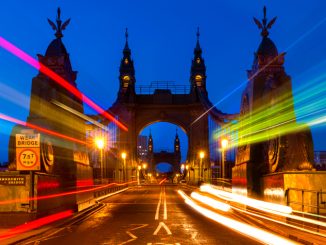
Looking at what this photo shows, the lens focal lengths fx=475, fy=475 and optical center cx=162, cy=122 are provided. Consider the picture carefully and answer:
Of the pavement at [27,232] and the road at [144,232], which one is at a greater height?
the pavement at [27,232]

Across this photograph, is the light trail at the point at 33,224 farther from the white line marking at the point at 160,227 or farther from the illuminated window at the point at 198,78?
the illuminated window at the point at 198,78

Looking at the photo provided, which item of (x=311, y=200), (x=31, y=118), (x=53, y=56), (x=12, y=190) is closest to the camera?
(x=311, y=200)

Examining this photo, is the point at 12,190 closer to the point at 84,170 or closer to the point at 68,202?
the point at 68,202

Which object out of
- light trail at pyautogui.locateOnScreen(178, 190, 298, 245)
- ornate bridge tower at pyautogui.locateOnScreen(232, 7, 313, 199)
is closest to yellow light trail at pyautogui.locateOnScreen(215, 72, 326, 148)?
ornate bridge tower at pyautogui.locateOnScreen(232, 7, 313, 199)

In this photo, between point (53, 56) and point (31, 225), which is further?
point (53, 56)

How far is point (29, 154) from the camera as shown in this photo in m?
16.0

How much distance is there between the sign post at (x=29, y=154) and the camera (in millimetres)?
15969

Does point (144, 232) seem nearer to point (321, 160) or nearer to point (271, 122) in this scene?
point (271, 122)

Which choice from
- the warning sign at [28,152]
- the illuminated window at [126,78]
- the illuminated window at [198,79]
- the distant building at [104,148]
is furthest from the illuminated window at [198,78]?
the warning sign at [28,152]

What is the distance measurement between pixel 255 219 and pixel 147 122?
68.9m

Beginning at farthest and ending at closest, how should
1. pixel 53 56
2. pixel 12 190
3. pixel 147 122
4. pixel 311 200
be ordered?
pixel 147 122, pixel 53 56, pixel 12 190, pixel 311 200

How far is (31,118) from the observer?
21.0m

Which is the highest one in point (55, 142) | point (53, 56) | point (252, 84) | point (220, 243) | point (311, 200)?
point (53, 56)

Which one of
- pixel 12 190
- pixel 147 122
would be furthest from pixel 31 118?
pixel 147 122
